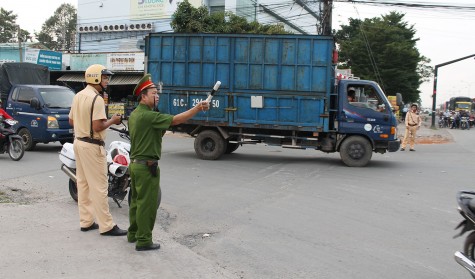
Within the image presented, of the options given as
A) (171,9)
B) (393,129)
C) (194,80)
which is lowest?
(393,129)

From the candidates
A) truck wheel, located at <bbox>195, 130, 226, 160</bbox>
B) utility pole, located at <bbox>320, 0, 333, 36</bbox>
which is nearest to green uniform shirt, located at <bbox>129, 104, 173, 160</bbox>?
truck wheel, located at <bbox>195, 130, 226, 160</bbox>

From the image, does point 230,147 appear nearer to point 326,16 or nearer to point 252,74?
point 252,74

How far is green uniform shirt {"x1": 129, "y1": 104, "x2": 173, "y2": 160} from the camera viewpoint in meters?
4.57

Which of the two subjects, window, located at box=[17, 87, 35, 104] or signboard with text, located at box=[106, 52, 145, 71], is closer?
window, located at box=[17, 87, 35, 104]

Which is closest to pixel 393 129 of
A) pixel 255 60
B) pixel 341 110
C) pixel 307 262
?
pixel 341 110

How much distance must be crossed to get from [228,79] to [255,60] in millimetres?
876

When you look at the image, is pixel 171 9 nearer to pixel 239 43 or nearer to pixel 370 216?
pixel 239 43

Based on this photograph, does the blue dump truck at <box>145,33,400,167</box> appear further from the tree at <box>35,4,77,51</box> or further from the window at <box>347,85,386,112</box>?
the tree at <box>35,4,77,51</box>

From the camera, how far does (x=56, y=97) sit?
13.6 meters

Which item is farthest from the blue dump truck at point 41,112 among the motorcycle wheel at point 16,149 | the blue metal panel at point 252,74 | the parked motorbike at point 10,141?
the blue metal panel at point 252,74

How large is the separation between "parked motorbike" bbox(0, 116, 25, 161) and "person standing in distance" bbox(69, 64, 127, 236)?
23.3ft

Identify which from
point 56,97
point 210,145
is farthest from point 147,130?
point 56,97

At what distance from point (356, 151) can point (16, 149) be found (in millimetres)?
8530

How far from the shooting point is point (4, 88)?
1828cm
